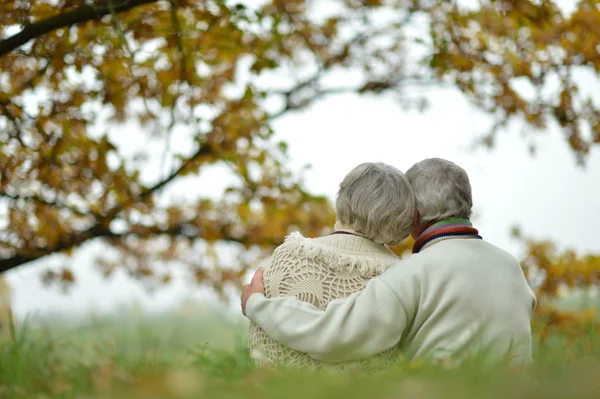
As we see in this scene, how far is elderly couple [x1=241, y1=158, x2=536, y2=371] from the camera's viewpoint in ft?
7.25

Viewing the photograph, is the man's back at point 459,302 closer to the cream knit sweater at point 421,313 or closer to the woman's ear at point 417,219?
the cream knit sweater at point 421,313

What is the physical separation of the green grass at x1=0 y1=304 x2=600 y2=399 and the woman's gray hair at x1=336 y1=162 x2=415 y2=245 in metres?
0.64

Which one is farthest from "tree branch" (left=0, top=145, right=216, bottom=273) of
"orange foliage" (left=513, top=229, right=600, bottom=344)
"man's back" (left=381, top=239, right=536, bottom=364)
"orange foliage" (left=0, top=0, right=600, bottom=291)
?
"orange foliage" (left=513, top=229, right=600, bottom=344)

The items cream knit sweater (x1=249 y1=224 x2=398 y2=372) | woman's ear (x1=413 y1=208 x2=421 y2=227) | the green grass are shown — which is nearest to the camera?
the green grass

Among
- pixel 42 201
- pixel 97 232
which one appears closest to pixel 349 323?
pixel 42 201

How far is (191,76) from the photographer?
12.3 feet

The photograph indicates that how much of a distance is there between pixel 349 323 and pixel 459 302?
15.9 inches

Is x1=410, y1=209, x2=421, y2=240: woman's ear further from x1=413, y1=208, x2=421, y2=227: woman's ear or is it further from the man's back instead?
the man's back

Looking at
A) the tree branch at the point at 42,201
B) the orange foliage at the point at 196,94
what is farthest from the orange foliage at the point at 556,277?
the tree branch at the point at 42,201

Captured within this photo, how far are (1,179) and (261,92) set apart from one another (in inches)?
62.9

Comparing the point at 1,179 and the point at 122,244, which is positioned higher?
the point at 1,179

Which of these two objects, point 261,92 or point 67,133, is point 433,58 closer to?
point 261,92

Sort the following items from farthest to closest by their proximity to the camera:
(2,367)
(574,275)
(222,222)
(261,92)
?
(574,275) < (222,222) < (261,92) < (2,367)

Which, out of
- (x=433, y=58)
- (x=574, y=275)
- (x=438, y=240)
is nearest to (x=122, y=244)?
(x=433, y=58)
